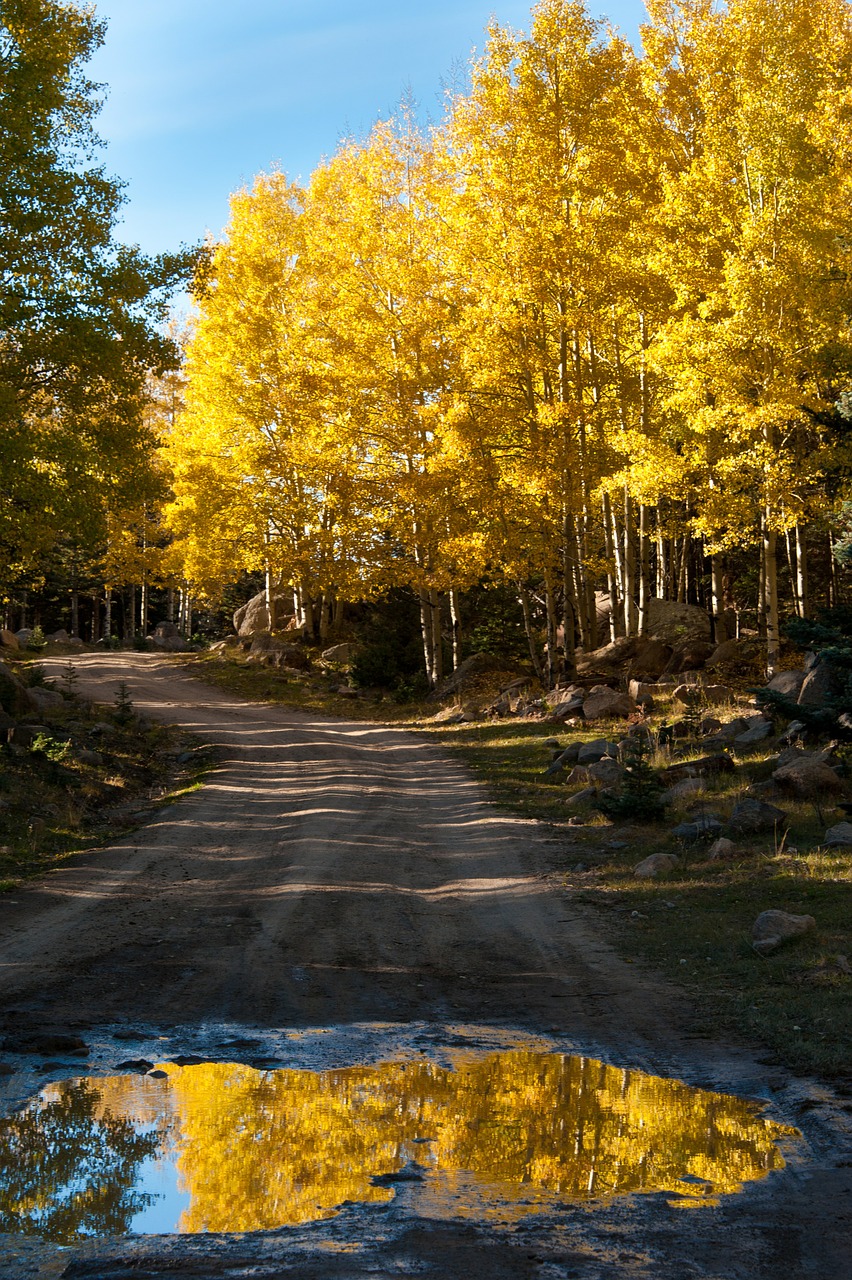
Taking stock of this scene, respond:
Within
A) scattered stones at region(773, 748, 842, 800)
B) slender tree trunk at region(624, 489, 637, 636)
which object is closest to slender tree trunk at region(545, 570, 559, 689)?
slender tree trunk at region(624, 489, 637, 636)

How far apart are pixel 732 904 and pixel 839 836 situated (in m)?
1.54

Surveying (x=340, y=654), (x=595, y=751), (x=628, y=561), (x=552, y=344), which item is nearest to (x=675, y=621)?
(x=628, y=561)

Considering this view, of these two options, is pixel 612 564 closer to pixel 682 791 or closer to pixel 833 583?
pixel 833 583

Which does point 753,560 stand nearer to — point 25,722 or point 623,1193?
point 25,722

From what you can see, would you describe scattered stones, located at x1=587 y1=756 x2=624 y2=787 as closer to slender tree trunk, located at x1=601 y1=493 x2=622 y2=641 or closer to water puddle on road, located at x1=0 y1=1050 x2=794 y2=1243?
water puddle on road, located at x1=0 y1=1050 x2=794 y2=1243

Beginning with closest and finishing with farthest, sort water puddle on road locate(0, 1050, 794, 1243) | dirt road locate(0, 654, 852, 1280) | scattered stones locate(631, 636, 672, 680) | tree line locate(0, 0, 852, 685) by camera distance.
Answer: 1. dirt road locate(0, 654, 852, 1280)
2. water puddle on road locate(0, 1050, 794, 1243)
3. tree line locate(0, 0, 852, 685)
4. scattered stones locate(631, 636, 672, 680)

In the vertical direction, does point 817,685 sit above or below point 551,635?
below

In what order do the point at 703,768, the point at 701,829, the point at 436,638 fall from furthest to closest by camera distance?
the point at 436,638
the point at 703,768
the point at 701,829

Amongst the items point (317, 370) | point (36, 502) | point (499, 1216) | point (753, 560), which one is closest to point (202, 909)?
point (499, 1216)

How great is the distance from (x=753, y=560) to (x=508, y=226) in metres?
12.8

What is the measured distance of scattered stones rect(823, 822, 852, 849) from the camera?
955 cm

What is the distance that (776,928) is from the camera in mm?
7629

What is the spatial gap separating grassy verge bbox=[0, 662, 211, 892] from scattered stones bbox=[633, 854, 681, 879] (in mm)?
5962

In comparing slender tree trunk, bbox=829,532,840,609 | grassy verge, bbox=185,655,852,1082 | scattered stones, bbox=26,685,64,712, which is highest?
slender tree trunk, bbox=829,532,840,609
